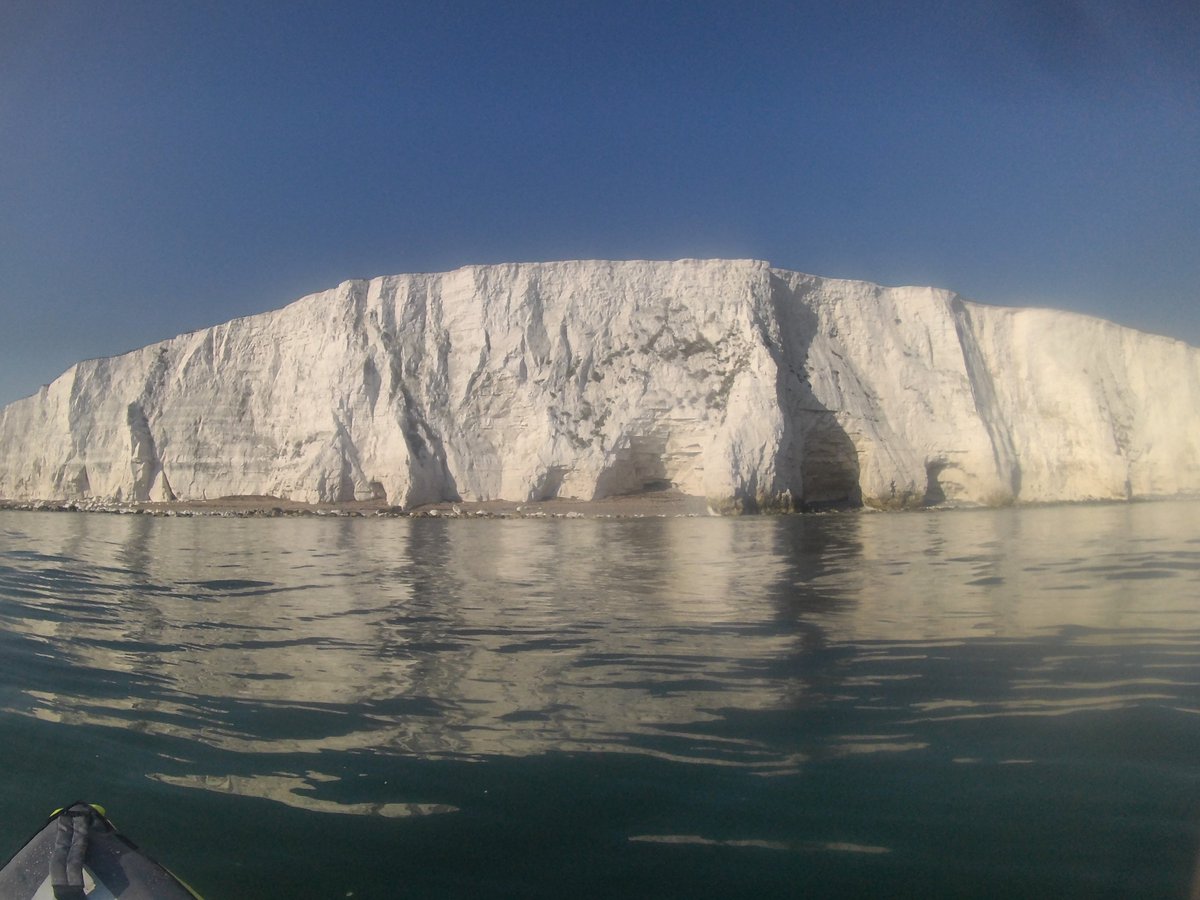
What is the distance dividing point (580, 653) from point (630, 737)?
177 centimetres

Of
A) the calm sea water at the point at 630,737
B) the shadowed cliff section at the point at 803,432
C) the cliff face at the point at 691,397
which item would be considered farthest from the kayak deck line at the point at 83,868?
the shadowed cliff section at the point at 803,432

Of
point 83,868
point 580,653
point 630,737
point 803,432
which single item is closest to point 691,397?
point 803,432


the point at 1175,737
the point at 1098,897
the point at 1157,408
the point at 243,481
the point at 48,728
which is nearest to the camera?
the point at 1098,897

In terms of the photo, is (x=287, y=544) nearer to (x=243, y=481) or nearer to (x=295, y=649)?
(x=295, y=649)

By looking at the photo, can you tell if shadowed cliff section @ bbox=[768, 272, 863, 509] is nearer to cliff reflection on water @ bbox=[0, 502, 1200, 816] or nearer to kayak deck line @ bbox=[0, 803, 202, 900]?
cliff reflection on water @ bbox=[0, 502, 1200, 816]

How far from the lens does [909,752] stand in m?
3.73

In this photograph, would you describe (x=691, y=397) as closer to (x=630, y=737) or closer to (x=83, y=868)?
(x=630, y=737)

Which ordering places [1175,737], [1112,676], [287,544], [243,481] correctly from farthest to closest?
[243,481] → [287,544] → [1112,676] → [1175,737]

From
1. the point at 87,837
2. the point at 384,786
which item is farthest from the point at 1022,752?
the point at 87,837

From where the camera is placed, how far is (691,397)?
96.5 ft

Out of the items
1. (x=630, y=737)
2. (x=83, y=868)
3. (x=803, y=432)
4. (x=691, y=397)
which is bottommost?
(x=630, y=737)

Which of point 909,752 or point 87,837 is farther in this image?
point 909,752

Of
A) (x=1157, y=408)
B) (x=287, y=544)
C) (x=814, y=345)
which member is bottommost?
(x=287, y=544)

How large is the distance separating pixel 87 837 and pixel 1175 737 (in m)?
4.59
